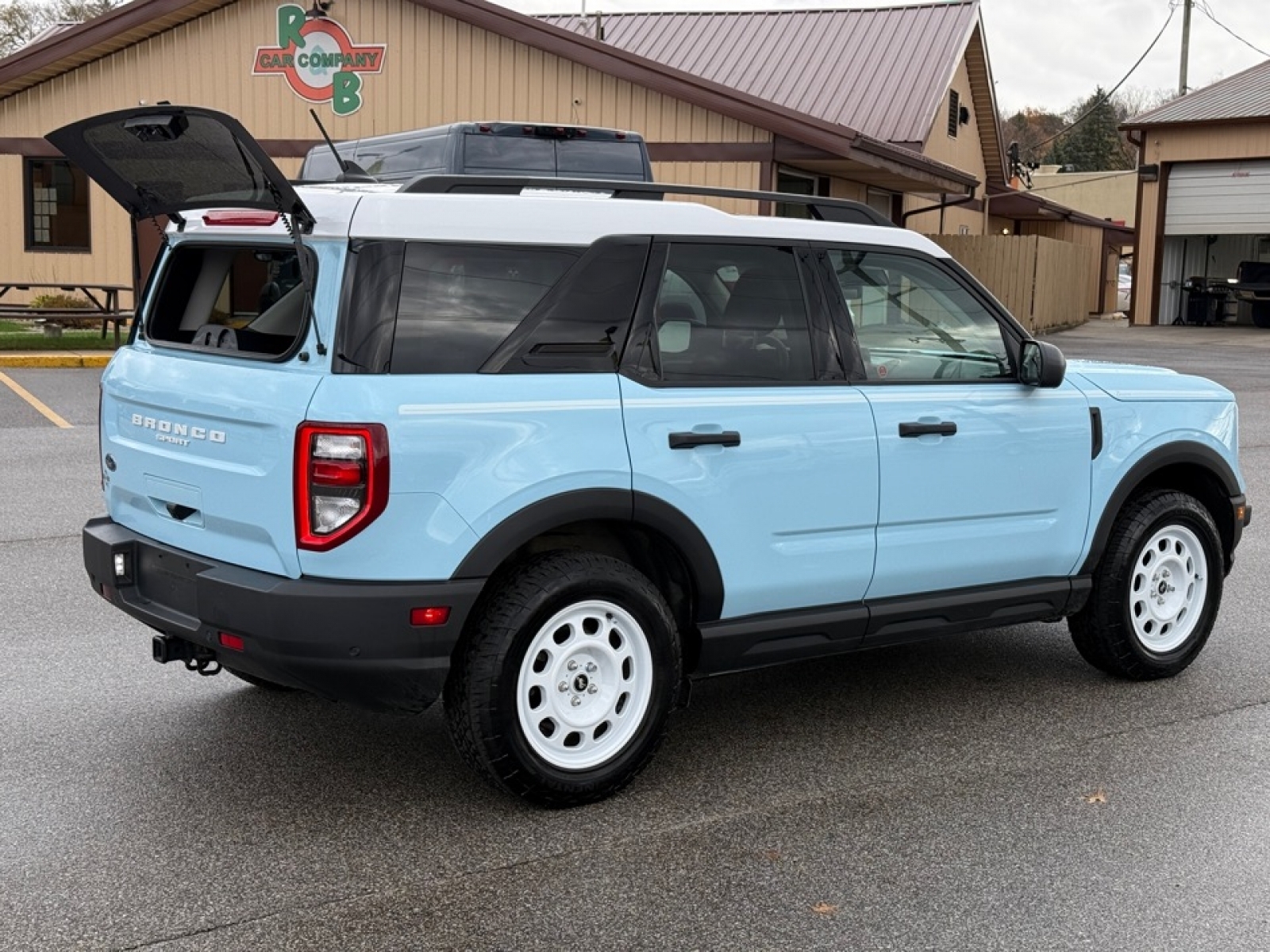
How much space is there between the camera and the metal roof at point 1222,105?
33.5 meters

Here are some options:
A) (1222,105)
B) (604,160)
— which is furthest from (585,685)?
(1222,105)

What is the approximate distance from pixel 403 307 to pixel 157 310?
120 centimetres

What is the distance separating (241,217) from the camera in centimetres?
460

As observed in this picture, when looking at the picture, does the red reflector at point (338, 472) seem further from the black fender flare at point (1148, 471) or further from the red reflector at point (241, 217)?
the black fender flare at point (1148, 471)

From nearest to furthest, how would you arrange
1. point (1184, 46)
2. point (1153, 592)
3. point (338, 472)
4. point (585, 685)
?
point (338, 472), point (585, 685), point (1153, 592), point (1184, 46)

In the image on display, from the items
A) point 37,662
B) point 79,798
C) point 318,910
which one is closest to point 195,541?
point 79,798

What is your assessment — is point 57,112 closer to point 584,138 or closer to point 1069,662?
point 584,138

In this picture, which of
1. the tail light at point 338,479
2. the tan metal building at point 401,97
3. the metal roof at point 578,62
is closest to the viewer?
the tail light at point 338,479

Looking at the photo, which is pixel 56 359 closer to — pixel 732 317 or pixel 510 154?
pixel 510 154

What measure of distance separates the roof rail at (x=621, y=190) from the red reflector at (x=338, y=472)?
35.1 inches

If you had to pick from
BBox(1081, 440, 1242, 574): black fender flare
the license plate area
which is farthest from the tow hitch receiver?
BBox(1081, 440, 1242, 574): black fender flare

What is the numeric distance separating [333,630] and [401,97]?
19.3m

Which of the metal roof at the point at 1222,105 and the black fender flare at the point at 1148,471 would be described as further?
the metal roof at the point at 1222,105

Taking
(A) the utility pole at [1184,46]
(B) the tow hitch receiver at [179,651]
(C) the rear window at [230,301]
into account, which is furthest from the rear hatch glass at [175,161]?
(A) the utility pole at [1184,46]
